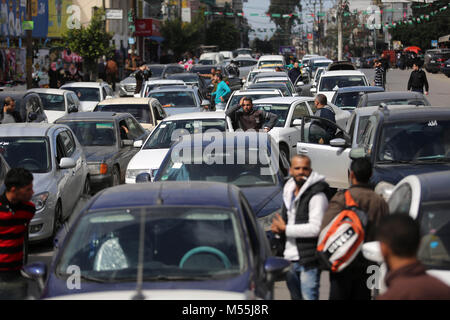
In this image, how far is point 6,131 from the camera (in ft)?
38.5

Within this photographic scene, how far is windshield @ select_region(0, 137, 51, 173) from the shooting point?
11242mm

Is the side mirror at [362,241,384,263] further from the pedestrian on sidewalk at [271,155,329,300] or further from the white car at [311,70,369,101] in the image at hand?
the white car at [311,70,369,101]

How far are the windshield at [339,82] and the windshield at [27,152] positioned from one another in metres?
14.5

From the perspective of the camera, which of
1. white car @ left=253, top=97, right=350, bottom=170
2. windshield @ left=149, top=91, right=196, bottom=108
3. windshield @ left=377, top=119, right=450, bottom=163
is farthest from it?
windshield @ left=149, top=91, right=196, bottom=108

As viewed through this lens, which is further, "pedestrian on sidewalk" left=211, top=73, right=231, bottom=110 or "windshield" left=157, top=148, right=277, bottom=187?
"pedestrian on sidewalk" left=211, top=73, right=231, bottom=110

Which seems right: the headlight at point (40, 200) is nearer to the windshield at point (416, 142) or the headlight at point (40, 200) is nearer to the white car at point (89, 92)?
the windshield at point (416, 142)

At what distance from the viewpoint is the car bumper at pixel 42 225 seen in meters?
10.3

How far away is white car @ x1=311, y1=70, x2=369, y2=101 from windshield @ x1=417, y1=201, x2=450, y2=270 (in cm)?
1853

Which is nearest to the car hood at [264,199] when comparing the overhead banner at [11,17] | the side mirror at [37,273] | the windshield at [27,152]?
the side mirror at [37,273]

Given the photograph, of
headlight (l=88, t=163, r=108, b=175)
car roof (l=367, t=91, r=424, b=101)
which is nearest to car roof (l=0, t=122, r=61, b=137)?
headlight (l=88, t=163, r=108, b=175)

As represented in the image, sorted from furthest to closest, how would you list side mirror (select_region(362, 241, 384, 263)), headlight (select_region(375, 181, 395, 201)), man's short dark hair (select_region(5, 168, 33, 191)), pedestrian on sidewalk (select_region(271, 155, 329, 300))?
headlight (select_region(375, 181, 395, 201)), man's short dark hair (select_region(5, 168, 33, 191)), pedestrian on sidewalk (select_region(271, 155, 329, 300)), side mirror (select_region(362, 241, 384, 263))

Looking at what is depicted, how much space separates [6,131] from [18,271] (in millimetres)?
5435
